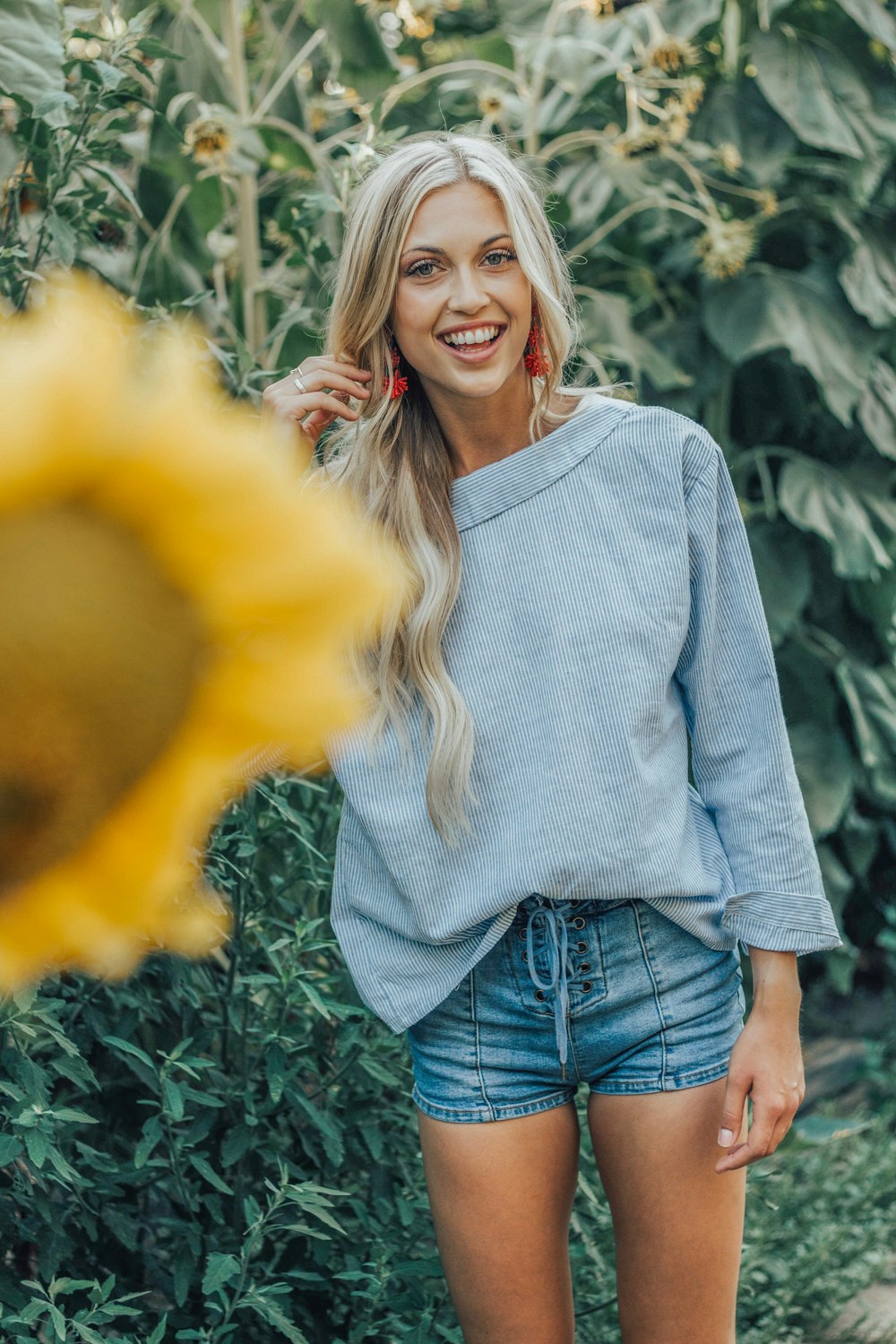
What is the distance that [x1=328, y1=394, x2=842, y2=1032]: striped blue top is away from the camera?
1.07 meters

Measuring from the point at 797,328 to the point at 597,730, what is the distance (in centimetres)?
141

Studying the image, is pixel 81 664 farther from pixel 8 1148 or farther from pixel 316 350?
pixel 316 350

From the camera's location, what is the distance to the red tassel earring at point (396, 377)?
3.84ft

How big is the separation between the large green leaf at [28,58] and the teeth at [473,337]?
34cm

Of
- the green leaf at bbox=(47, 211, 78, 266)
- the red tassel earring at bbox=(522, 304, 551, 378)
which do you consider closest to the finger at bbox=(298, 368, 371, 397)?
the red tassel earring at bbox=(522, 304, 551, 378)

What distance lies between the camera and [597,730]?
1.08 metres

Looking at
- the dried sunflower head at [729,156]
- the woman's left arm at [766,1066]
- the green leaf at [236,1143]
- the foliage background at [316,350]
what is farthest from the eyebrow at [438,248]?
the dried sunflower head at [729,156]

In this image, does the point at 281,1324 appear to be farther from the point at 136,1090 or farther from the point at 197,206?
the point at 197,206

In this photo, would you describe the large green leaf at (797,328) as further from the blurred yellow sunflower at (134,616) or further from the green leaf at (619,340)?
the blurred yellow sunflower at (134,616)

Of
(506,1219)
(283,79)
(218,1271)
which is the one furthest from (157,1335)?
(283,79)

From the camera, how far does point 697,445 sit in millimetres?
1114

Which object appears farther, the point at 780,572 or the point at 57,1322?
the point at 780,572

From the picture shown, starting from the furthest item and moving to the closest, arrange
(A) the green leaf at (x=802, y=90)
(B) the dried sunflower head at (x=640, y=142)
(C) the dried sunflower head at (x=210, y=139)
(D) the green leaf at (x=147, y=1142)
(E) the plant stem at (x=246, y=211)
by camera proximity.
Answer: (A) the green leaf at (x=802, y=90) < (B) the dried sunflower head at (x=640, y=142) < (E) the plant stem at (x=246, y=211) < (C) the dried sunflower head at (x=210, y=139) < (D) the green leaf at (x=147, y=1142)

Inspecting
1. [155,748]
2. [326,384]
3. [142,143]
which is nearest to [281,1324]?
[326,384]
